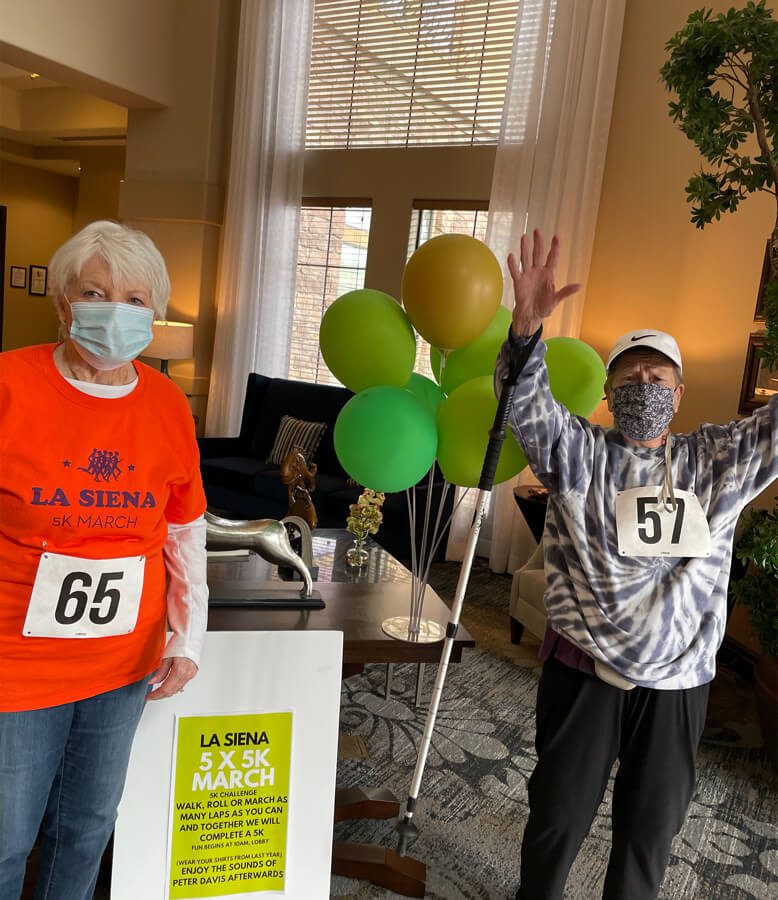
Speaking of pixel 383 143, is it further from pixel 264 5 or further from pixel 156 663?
pixel 156 663

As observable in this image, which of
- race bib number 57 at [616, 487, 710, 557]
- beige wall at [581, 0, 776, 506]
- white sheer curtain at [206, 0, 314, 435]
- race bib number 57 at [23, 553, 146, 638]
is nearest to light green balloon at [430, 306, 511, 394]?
race bib number 57 at [616, 487, 710, 557]

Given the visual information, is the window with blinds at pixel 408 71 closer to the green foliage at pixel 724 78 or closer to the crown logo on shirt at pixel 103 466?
the green foliage at pixel 724 78

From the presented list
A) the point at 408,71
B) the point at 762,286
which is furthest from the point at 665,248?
the point at 408,71

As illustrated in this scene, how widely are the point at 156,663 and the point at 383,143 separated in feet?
16.1

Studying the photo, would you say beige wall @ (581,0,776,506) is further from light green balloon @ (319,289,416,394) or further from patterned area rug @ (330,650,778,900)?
light green balloon @ (319,289,416,394)

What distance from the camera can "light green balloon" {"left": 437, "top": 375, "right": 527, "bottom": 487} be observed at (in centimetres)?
176

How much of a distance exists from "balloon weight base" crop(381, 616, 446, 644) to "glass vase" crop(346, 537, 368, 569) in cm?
58

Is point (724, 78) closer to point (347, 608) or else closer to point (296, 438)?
point (347, 608)

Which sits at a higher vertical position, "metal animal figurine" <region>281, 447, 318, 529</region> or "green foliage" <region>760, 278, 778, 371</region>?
"green foliage" <region>760, 278, 778, 371</region>

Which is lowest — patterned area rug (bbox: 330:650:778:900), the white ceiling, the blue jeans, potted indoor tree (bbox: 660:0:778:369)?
patterned area rug (bbox: 330:650:778:900)

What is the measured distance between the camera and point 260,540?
6.89 ft

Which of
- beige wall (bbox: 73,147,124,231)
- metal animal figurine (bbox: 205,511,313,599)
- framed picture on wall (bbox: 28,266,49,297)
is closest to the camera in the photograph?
metal animal figurine (bbox: 205,511,313,599)

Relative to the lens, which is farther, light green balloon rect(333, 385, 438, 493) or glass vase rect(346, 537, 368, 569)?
glass vase rect(346, 537, 368, 569)

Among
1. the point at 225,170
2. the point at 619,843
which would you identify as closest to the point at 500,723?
the point at 619,843
